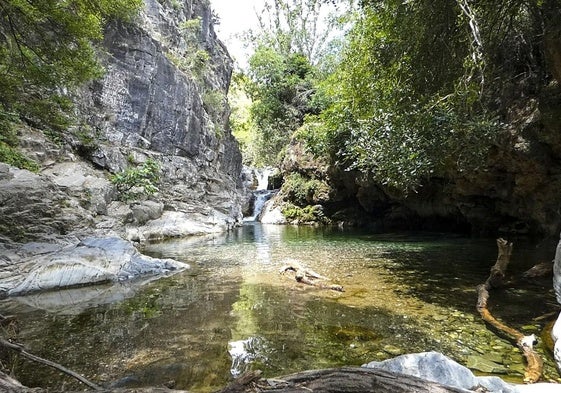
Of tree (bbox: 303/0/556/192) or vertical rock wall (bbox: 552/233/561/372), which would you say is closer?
vertical rock wall (bbox: 552/233/561/372)

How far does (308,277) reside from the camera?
7.99 metres

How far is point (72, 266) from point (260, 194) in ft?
85.8

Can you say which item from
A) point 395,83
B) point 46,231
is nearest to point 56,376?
point 46,231

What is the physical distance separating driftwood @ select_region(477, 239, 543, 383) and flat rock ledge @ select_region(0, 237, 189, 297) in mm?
6909

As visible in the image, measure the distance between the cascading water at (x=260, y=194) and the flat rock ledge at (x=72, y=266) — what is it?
68.0 feet

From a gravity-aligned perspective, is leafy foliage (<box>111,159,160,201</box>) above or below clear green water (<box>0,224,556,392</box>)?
above

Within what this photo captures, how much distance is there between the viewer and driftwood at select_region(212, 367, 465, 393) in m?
1.85

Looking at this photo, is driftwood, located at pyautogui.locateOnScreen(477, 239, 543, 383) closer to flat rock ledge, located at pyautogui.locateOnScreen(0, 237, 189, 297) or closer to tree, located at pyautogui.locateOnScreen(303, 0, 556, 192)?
tree, located at pyautogui.locateOnScreen(303, 0, 556, 192)

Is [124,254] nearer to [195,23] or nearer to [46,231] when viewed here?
[46,231]

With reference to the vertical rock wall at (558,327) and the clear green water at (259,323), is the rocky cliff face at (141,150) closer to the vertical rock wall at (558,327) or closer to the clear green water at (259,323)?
the clear green water at (259,323)

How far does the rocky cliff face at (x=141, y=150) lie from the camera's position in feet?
29.6

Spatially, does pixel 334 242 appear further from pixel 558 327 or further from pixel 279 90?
pixel 279 90

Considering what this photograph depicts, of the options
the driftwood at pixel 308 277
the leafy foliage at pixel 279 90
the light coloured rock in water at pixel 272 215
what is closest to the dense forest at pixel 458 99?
the driftwood at pixel 308 277

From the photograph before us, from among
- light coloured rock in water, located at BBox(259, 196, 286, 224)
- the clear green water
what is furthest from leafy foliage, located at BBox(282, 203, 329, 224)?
the clear green water
